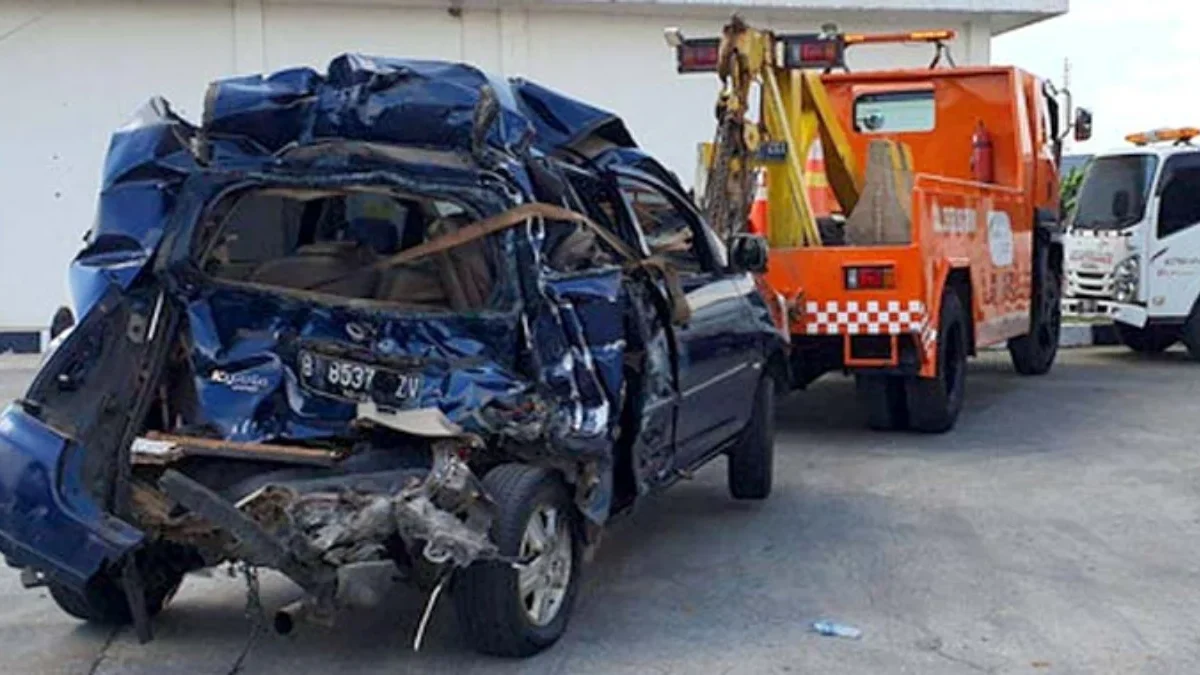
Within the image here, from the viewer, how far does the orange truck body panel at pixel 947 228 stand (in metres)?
9.96

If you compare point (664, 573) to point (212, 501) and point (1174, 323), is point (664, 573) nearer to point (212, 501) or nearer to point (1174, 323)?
point (212, 501)

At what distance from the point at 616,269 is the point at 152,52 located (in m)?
12.9

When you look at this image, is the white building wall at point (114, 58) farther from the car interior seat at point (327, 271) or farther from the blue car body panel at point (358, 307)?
the blue car body panel at point (358, 307)

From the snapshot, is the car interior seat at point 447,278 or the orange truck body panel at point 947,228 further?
the orange truck body panel at point 947,228

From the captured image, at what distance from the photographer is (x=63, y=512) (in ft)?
16.5

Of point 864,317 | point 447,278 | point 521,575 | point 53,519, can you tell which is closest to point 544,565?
point 521,575

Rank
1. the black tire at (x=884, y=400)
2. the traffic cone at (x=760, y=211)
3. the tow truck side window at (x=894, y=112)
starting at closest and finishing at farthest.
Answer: the traffic cone at (x=760, y=211)
the black tire at (x=884, y=400)
the tow truck side window at (x=894, y=112)

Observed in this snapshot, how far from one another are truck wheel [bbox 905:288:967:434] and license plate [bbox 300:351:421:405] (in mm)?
5767

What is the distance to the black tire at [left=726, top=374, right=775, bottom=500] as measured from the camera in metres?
8.08

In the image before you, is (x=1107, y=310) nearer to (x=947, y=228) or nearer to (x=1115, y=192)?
(x=1115, y=192)

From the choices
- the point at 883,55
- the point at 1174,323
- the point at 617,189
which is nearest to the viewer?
the point at 617,189

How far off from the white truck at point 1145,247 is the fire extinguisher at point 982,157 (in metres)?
2.88

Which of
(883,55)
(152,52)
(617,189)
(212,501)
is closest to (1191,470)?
(617,189)

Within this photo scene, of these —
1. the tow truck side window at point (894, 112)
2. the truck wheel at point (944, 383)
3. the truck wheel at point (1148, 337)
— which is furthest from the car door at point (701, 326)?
the truck wheel at point (1148, 337)
